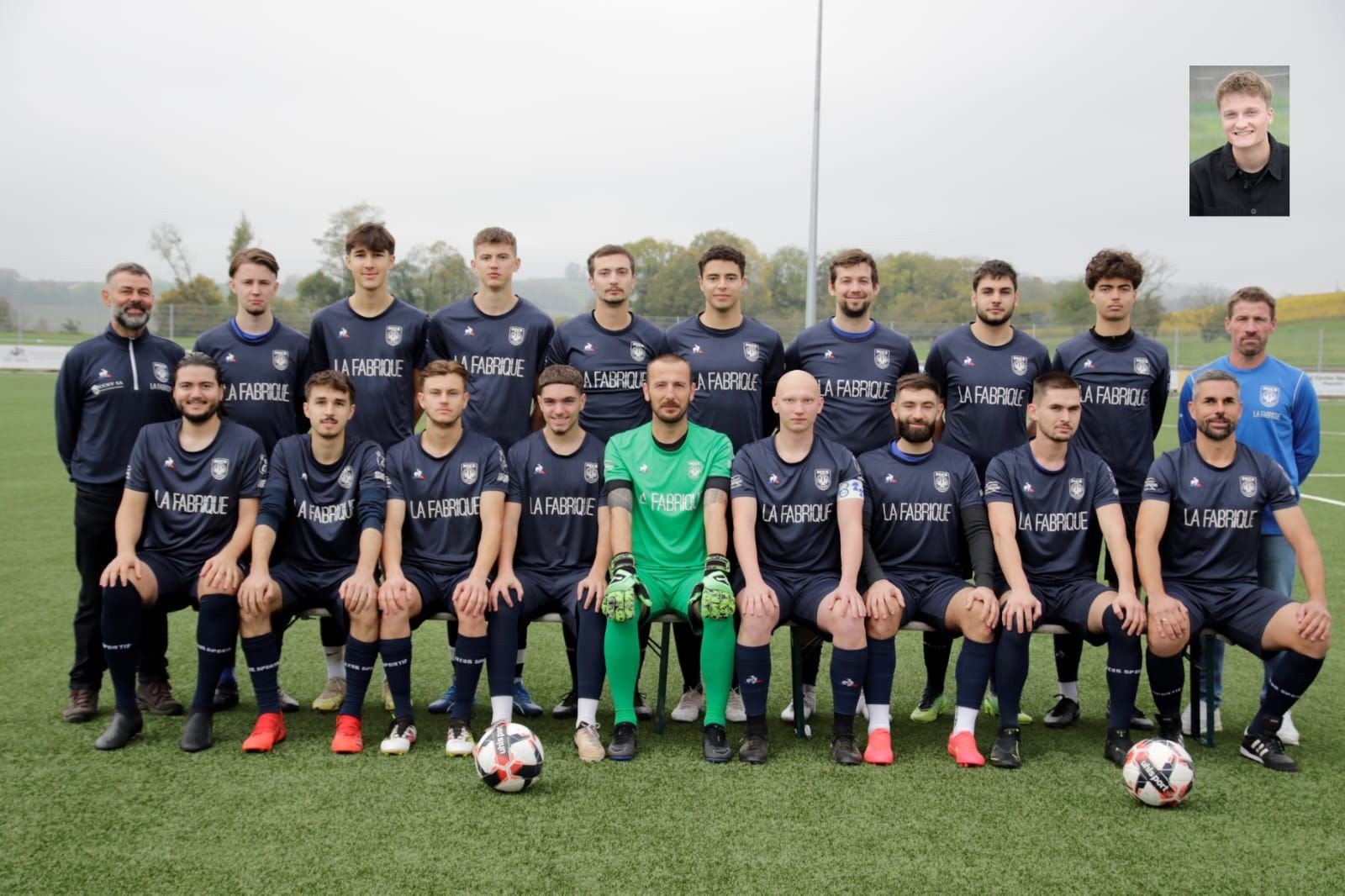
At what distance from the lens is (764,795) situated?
369 centimetres

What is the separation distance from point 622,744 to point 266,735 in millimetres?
1430

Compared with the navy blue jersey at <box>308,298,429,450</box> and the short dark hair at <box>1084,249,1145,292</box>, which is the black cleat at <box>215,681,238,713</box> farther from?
the short dark hair at <box>1084,249,1145,292</box>

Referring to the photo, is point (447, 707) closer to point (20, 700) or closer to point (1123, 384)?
point (20, 700)

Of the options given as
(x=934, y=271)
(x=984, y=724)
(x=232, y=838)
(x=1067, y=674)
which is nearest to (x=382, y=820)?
(x=232, y=838)

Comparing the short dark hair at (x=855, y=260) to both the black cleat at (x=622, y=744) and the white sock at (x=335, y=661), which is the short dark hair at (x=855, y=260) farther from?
the white sock at (x=335, y=661)

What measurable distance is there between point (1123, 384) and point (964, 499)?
98 centimetres

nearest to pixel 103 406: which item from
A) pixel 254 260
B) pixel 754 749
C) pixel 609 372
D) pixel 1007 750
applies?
pixel 254 260

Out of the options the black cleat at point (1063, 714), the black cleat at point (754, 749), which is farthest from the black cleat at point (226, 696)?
the black cleat at point (1063, 714)

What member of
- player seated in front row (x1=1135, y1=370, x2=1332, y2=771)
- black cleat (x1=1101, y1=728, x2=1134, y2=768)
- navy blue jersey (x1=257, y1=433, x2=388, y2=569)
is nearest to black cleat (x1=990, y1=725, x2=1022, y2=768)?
black cleat (x1=1101, y1=728, x2=1134, y2=768)

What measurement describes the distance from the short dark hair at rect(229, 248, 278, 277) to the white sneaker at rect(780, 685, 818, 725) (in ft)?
10.3

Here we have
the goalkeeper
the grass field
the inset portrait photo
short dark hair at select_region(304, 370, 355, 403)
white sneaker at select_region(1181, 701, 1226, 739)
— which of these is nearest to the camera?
the grass field

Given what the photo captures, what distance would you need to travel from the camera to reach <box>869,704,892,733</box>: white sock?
13.7 ft

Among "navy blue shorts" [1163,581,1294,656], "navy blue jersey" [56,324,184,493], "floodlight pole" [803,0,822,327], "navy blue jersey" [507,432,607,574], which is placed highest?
"floodlight pole" [803,0,822,327]

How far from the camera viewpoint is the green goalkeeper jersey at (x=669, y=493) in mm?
4438
